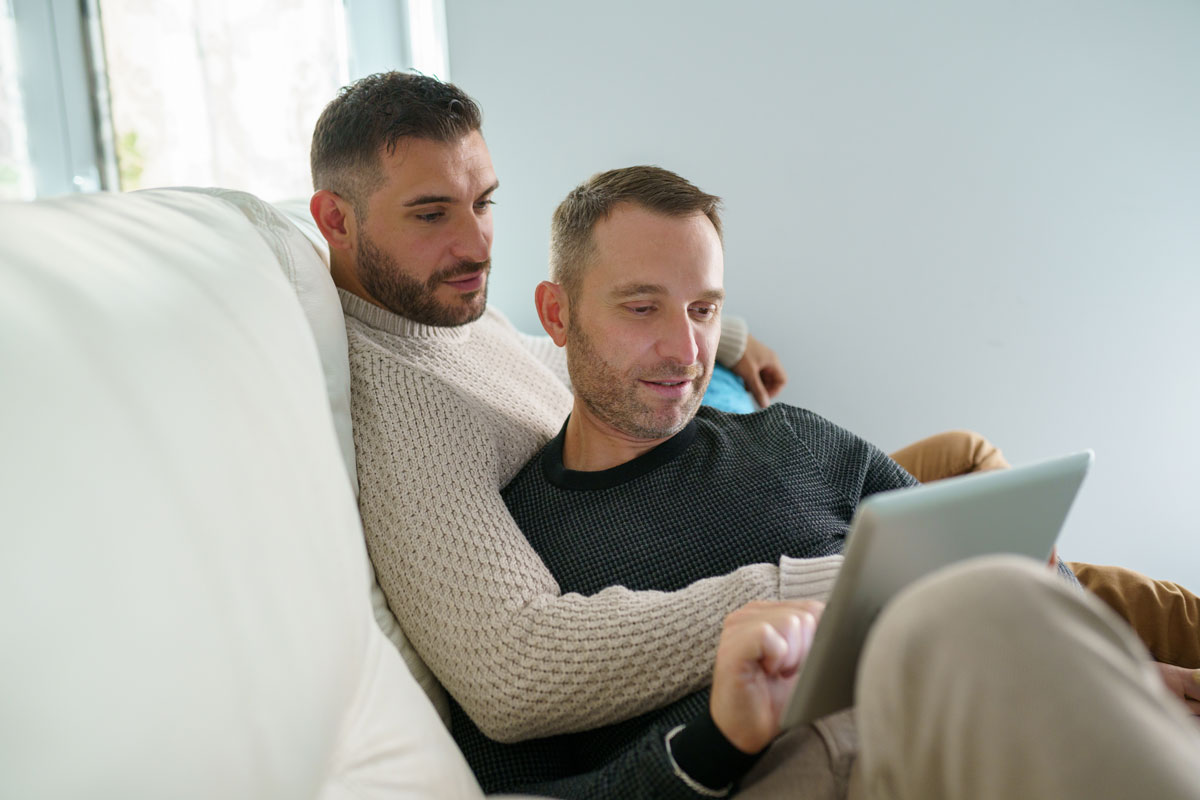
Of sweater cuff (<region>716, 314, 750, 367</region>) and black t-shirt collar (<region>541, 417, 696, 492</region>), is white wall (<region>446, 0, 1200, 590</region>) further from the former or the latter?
black t-shirt collar (<region>541, 417, 696, 492</region>)

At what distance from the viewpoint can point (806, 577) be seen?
96 cm

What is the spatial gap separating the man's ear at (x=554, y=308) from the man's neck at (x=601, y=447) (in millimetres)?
126

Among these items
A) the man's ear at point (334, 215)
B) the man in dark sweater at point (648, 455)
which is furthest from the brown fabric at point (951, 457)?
the man's ear at point (334, 215)

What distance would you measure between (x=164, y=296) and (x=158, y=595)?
0.24 metres

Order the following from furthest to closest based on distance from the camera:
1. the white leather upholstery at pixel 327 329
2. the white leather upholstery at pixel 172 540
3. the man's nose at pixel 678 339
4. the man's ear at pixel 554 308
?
the man's ear at pixel 554 308
the man's nose at pixel 678 339
the white leather upholstery at pixel 327 329
the white leather upholstery at pixel 172 540

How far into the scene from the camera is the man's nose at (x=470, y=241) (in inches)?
52.6

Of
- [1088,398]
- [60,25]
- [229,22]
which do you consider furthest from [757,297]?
[60,25]

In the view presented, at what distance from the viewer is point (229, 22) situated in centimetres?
207

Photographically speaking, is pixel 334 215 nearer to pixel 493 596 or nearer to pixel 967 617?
pixel 493 596

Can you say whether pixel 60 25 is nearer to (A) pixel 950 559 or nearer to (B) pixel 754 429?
(B) pixel 754 429

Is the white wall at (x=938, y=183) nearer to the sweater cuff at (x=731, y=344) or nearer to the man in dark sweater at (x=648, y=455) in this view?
the sweater cuff at (x=731, y=344)

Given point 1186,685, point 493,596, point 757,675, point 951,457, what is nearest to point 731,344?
point 951,457

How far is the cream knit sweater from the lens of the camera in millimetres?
925

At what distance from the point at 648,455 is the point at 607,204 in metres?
0.35
